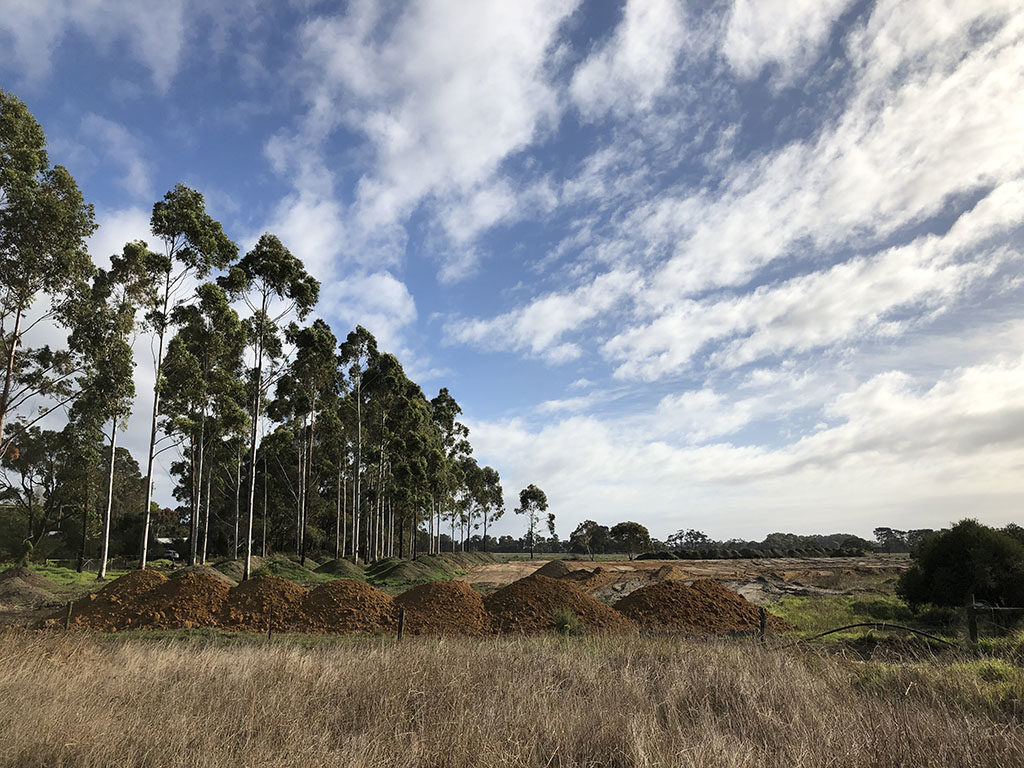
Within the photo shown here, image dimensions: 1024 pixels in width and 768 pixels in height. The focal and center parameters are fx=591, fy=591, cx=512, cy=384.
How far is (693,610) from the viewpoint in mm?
19875

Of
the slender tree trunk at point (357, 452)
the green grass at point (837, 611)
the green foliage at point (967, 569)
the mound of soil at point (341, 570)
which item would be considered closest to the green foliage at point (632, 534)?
the slender tree trunk at point (357, 452)

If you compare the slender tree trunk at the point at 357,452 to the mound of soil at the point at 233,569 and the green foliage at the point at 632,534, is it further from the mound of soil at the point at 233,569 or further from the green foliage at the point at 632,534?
the green foliage at the point at 632,534

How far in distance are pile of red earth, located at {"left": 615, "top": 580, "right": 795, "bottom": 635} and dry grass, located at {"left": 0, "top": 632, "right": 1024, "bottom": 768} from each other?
995cm

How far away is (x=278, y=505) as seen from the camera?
61.9 metres

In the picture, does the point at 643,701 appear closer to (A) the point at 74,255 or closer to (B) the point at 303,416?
(A) the point at 74,255

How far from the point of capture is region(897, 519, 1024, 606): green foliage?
1998 centimetres

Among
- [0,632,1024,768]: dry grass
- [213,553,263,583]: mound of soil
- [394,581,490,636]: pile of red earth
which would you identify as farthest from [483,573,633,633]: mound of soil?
[213,553,263,583]: mound of soil

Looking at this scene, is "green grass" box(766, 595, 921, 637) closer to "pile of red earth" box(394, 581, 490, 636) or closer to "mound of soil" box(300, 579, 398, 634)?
"pile of red earth" box(394, 581, 490, 636)

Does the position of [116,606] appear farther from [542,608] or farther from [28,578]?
[542,608]

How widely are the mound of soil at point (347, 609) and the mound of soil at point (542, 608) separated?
339 centimetres

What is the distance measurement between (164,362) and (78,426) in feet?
33.0

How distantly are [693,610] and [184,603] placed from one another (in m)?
16.5

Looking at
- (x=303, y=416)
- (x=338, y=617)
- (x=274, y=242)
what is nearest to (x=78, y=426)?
(x=303, y=416)

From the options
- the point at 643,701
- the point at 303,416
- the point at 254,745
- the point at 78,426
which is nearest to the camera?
the point at 254,745
